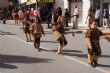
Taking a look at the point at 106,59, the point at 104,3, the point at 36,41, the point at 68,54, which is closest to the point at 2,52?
the point at 36,41

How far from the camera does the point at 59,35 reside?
55.5 ft

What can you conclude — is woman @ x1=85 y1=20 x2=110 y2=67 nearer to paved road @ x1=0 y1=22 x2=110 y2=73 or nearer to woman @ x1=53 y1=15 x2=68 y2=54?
paved road @ x1=0 y1=22 x2=110 y2=73

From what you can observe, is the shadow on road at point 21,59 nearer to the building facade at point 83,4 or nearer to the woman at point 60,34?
the woman at point 60,34

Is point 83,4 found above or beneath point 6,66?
above

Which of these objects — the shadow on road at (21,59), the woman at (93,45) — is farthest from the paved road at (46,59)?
the woman at (93,45)

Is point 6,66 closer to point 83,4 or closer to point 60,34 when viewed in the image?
point 60,34

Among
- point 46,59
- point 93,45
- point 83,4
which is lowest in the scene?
point 46,59

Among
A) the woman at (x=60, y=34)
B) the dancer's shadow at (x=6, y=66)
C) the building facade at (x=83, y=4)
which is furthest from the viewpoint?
the building facade at (x=83, y=4)

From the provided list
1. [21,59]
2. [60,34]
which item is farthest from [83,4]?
[21,59]

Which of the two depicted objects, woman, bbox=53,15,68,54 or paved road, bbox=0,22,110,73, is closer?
paved road, bbox=0,22,110,73

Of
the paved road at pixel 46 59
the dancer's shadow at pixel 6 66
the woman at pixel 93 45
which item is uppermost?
the woman at pixel 93 45

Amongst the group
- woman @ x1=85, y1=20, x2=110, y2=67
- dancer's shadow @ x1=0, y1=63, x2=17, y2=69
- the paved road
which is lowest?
the paved road

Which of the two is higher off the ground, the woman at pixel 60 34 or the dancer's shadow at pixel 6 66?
the woman at pixel 60 34

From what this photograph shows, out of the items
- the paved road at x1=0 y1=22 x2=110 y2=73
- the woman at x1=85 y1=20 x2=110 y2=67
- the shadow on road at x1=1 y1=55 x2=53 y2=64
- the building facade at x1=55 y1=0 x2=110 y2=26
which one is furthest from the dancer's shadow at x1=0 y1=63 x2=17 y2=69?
the building facade at x1=55 y1=0 x2=110 y2=26
